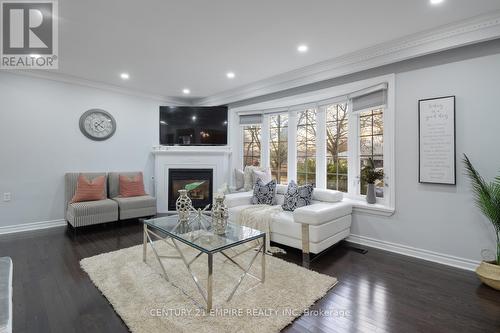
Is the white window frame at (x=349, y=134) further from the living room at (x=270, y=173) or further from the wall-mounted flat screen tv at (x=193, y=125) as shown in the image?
the wall-mounted flat screen tv at (x=193, y=125)

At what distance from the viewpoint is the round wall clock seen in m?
4.46

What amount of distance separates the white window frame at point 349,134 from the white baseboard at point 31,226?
370 cm

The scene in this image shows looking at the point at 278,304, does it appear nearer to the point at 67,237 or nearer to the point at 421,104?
the point at 421,104

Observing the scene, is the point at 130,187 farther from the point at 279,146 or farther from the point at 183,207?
the point at 279,146

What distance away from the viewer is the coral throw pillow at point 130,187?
458 centimetres

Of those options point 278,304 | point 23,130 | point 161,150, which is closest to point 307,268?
point 278,304

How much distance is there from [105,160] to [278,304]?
4.23m

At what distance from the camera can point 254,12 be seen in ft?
7.75

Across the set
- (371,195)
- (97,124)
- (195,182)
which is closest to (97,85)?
(97,124)

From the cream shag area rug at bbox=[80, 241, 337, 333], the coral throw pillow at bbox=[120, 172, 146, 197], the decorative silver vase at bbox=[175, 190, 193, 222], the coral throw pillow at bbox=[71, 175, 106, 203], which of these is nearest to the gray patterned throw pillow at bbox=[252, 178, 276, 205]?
the cream shag area rug at bbox=[80, 241, 337, 333]

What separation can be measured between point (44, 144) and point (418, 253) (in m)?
5.65

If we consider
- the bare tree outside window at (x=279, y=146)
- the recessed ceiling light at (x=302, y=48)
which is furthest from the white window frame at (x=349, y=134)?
the recessed ceiling light at (x=302, y=48)

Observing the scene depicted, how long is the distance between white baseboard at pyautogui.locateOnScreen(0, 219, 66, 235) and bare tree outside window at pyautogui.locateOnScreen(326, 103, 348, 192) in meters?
4.54

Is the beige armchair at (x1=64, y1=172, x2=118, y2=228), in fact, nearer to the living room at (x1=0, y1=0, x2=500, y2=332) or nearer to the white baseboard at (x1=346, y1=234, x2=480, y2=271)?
the living room at (x1=0, y1=0, x2=500, y2=332)
